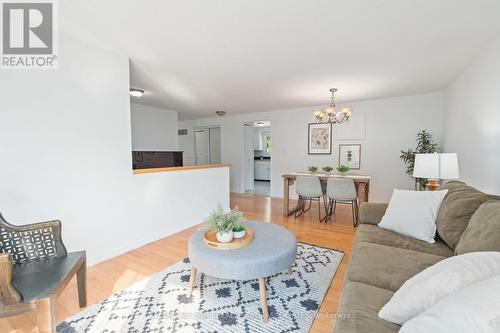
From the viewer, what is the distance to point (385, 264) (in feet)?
4.67

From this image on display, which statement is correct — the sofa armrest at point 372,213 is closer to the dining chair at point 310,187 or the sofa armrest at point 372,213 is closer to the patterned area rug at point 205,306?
the patterned area rug at point 205,306

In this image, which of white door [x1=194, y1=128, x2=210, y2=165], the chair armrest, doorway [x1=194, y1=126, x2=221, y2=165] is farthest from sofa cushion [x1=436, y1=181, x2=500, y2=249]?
white door [x1=194, y1=128, x2=210, y2=165]

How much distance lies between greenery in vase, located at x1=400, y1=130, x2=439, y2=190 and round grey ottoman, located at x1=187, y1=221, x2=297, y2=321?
3.48m

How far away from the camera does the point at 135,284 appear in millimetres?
1966

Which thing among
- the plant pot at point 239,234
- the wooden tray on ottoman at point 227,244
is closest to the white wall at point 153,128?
the wooden tray on ottoman at point 227,244

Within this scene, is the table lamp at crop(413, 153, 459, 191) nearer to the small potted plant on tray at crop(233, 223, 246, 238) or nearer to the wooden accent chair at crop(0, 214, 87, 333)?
the small potted plant on tray at crop(233, 223, 246, 238)

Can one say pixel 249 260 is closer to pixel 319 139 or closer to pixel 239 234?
pixel 239 234

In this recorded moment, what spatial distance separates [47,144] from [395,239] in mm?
3116

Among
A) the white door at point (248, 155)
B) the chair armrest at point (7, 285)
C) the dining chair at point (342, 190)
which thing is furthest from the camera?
the white door at point (248, 155)

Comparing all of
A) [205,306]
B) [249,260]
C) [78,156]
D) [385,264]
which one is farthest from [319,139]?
[78,156]

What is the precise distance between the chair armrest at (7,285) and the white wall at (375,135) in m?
5.00

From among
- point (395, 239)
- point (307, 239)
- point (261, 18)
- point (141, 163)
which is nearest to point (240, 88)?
point (261, 18)

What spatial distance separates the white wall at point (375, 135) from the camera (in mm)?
4234

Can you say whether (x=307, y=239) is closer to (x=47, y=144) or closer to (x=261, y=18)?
(x=261, y=18)
